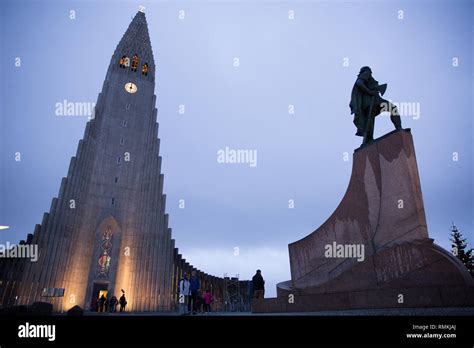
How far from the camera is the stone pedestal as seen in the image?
671cm

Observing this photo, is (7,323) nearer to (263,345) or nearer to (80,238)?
(263,345)

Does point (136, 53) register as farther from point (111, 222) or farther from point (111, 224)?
point (111, 224)

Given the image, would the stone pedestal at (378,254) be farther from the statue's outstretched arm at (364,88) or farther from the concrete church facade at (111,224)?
the concrete church facade at (111,224)

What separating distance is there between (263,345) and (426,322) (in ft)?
7.66

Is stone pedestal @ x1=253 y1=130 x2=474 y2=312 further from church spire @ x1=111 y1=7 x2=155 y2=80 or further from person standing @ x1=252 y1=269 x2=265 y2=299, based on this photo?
church spire @ x1=111 y1=7 x2=155 y2=80

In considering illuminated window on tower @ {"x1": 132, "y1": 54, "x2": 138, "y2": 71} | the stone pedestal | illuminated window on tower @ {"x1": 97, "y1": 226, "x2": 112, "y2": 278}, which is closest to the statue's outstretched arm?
the stone pedestal

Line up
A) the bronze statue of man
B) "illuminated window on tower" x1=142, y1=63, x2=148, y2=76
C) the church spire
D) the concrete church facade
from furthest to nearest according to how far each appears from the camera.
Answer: "illuminated window on tower" x1=142, y1=63, x2=148, y2=76
the church spire
the concrete church facade
the bronze statue of man

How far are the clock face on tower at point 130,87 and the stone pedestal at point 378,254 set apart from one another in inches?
1243

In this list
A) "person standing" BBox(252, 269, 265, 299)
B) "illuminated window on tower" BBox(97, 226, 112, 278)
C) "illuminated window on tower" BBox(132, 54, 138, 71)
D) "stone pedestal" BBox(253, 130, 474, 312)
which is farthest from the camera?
"illuminated window on tower" BBox(132, 54, 138, 71)

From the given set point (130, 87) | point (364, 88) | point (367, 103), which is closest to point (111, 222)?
point (130, 87)

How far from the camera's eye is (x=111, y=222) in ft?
100

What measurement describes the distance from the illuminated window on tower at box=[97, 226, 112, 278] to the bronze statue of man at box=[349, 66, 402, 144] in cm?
2648

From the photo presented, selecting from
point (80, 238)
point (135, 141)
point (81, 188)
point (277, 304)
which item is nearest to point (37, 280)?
point (80, 238)

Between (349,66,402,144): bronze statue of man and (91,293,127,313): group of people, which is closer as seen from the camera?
(349,66,402,144): bronze statue of man
